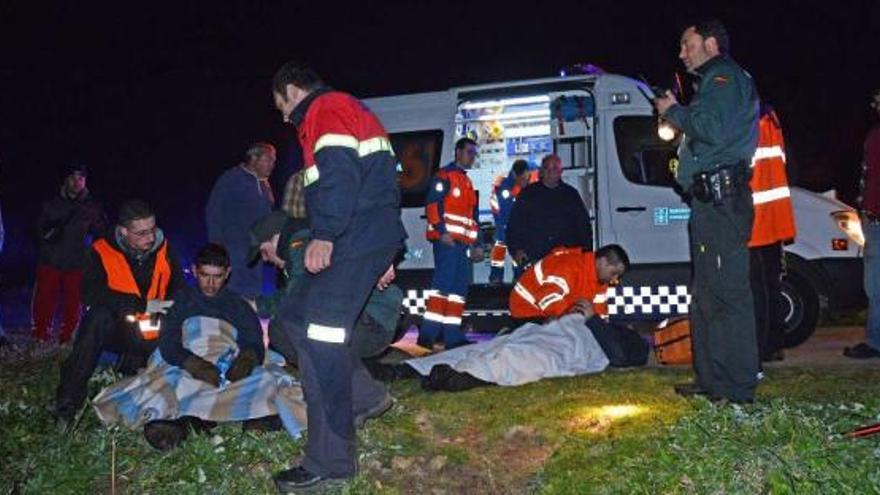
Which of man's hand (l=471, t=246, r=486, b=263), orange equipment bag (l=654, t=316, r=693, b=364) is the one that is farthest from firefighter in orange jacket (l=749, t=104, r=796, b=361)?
man's hand (l=471, t=246, r=486, b=263)

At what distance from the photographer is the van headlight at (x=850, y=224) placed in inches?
282

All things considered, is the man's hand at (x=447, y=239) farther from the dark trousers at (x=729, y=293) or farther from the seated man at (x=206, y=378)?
the dark trousers at (x=729, y=293)

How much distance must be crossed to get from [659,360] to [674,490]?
3216 millimetres

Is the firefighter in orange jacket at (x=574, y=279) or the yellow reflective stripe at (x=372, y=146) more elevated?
the yellow reflective stripe at (x=372, y=146)

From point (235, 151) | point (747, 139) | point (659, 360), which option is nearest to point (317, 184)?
point (747, 139)

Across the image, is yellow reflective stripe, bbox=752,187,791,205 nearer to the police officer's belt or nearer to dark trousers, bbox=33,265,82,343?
the police officer's belt

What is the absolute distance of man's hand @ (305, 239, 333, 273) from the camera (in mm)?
3949

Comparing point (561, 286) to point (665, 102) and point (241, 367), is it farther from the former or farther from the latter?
point (241, 367)

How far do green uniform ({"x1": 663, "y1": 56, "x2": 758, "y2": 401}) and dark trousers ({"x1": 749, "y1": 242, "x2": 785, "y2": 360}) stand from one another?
56 centimetres

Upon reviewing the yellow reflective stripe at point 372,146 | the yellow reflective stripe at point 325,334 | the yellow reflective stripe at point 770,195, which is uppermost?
the yellow reflective stripe at point 372,146

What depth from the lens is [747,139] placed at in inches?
195

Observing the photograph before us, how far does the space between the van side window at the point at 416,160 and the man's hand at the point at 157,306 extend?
144 inches

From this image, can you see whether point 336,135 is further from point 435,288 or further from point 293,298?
point 435,288

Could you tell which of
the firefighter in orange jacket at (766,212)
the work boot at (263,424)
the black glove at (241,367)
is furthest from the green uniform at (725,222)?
the black glove at (241,367)
